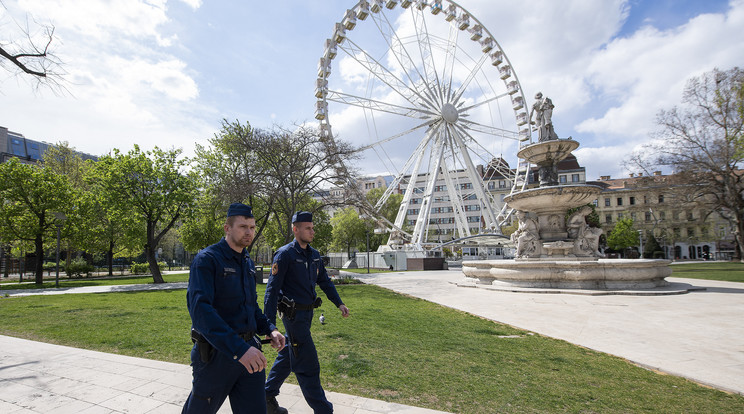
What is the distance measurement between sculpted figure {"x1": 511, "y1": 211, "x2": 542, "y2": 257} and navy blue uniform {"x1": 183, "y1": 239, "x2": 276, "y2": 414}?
14.1m

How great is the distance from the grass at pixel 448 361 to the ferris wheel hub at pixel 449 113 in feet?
88.8

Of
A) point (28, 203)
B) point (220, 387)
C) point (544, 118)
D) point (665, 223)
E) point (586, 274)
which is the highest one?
point (544, 118)

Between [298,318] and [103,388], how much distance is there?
8.80 ft

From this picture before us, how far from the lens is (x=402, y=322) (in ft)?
28.1

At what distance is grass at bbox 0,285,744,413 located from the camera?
4.02m

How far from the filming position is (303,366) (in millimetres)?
3553

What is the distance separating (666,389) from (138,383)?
6.06m

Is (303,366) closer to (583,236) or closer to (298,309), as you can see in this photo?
(298,309)

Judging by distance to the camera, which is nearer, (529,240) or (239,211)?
(239,211)

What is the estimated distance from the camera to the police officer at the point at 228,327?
239 cm

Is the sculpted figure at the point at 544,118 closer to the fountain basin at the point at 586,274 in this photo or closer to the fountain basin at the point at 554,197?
the fountain basin at the point at 554,197

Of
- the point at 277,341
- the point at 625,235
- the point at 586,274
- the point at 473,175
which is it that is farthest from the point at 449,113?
the point at 625,235

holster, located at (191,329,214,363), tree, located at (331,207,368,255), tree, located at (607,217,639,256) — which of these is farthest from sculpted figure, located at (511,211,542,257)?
tree, located at (607,217,639,256)

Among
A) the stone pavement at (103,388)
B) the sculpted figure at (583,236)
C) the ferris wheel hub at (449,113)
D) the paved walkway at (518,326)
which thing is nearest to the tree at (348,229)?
the ferris wheel hub at (449,113)
